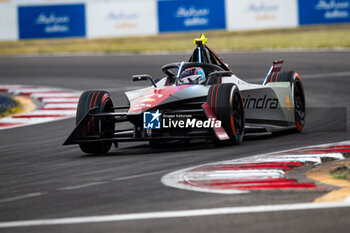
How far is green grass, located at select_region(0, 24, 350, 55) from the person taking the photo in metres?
27.1

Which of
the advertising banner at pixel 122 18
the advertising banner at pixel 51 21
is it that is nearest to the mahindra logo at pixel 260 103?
the advertising banner at pixel 122 18

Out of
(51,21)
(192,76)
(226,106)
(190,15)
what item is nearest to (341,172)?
(226,106)

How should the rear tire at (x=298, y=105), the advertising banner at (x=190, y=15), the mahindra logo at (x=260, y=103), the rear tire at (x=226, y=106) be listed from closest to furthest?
the rear tire at (x=226, y=106) → the mahindra logo at (x=260, y=103) → the rear tire at (x=298, y=105) → the advertising banner at (x=190, y=15)

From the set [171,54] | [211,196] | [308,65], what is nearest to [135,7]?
[171,54]

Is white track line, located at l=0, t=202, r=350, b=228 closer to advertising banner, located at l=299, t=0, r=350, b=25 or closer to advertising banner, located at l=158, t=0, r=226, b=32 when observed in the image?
advertising banner, located at l=299, t=0, r=350, b=25

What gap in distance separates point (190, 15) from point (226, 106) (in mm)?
19986

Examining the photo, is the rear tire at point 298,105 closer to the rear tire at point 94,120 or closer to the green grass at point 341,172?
the rear tire at point 94,120

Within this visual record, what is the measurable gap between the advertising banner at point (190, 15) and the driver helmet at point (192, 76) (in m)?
18.4

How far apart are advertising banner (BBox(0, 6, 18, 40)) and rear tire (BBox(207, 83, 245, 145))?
20915 mm

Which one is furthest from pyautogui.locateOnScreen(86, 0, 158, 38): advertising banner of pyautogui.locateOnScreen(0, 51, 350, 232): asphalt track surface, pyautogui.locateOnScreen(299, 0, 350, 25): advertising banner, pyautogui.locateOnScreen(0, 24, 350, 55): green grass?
pyautogui.locateOnScreen(0, 51, 350, 232): asphalt track surface

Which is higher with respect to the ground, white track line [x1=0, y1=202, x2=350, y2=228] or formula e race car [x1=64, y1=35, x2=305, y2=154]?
formula e race car [x1=64, y1=35, x2=305, y2=154]

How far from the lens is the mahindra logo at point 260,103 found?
10688 millimetres

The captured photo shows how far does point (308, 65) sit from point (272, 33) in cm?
936

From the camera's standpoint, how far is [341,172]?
7309 mm
